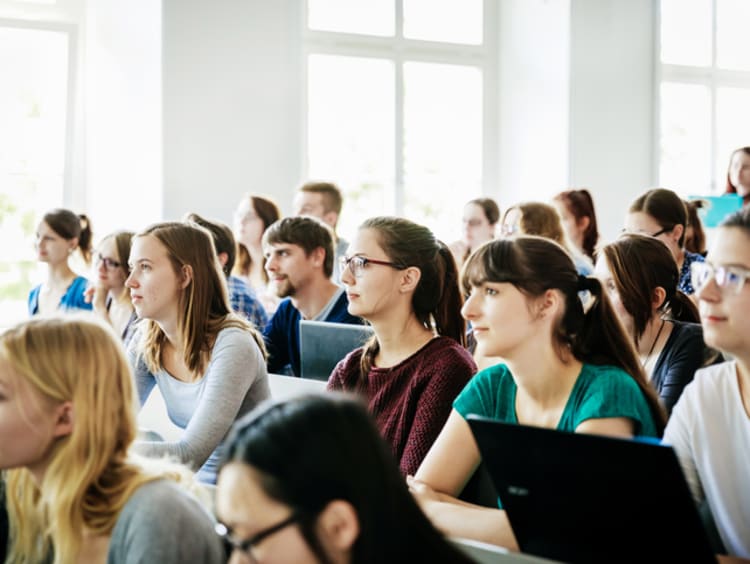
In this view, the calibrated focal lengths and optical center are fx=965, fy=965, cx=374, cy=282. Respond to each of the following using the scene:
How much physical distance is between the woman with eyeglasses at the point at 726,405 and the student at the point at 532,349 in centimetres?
21

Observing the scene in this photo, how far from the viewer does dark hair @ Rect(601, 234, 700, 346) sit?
274 cm

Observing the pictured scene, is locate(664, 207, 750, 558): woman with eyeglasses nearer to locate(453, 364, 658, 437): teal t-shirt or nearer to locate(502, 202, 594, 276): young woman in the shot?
locate(453, 364, 658, 437): teal t-shirt

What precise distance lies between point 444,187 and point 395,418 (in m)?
5.18

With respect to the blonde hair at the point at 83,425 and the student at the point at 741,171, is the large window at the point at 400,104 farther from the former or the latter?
the blonde hair at the point at 83,425

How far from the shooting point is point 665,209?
13.2 ft

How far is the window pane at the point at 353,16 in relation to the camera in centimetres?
689

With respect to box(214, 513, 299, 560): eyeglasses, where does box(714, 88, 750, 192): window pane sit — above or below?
above

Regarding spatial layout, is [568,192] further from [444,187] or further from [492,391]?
[492,391]

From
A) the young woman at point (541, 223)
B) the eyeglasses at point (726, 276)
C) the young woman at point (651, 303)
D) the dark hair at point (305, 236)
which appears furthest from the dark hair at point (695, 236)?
the eyeglasses at point (726, 276)

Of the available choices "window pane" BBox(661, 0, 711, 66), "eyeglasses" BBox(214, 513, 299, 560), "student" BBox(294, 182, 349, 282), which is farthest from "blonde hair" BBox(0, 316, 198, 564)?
"window pane" BBox(661, 0, 711, 66)

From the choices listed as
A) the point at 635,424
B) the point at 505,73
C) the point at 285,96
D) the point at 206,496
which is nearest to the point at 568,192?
the point at 285,96

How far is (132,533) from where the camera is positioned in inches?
55.7

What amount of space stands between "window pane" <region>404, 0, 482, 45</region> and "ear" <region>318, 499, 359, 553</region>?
21.7ft

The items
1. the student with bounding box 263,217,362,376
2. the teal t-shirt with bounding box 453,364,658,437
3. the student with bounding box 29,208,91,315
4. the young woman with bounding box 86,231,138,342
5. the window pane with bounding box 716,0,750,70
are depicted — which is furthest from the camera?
the window pane with bounding box 716,0,750,70
